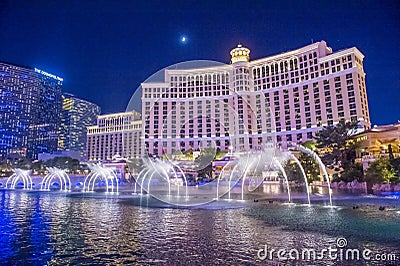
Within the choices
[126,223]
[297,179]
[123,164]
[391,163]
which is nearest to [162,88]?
[123,164]

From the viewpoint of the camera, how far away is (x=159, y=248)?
8.90 meters

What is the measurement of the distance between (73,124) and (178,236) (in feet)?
628

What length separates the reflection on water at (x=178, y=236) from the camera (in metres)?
8.03

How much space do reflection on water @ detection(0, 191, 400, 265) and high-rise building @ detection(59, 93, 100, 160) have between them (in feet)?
549

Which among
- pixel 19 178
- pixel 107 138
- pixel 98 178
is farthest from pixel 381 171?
pixel 107 138

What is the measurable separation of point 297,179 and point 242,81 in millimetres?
59967

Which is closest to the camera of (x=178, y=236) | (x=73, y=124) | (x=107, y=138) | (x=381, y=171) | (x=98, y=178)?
(x=178, y=236)

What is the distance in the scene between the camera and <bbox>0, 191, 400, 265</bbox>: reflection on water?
8.03m

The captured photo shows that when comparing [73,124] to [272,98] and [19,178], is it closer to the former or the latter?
[19,178]

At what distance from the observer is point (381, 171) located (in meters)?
31.8

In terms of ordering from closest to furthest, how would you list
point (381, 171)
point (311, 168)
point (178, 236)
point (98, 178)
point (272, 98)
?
point (178, 236) < point (381, 171) < point (311, 168) < point (98, 178) < point (272, 98)

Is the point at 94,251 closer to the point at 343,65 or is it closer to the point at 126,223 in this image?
the point at 126,223

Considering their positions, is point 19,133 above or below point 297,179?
above

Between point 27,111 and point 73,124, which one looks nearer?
point 27,111
